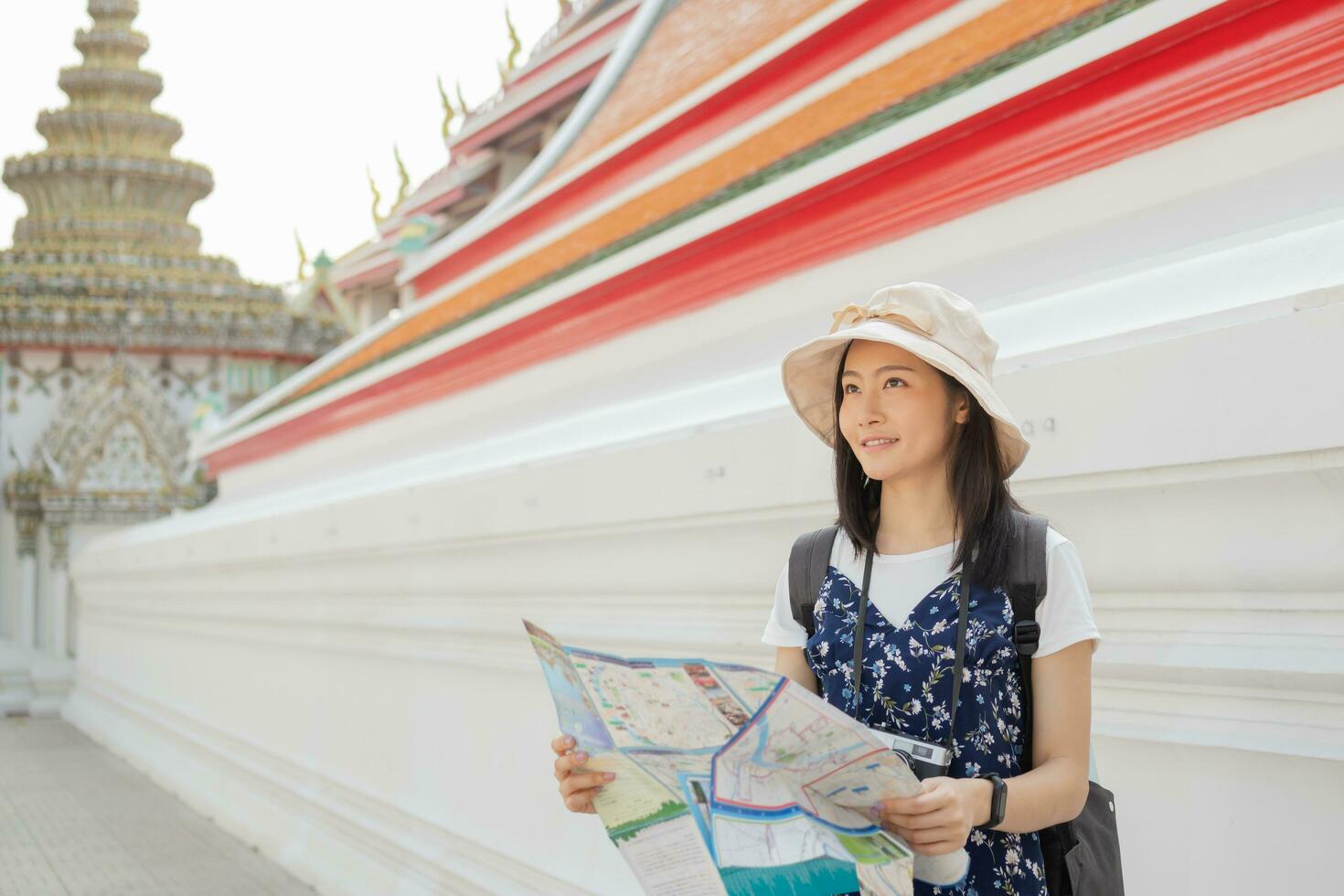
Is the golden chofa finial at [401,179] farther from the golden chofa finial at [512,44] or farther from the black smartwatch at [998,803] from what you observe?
the black smartwatch at [998,803]

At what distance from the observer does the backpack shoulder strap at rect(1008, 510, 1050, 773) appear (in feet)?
5.62

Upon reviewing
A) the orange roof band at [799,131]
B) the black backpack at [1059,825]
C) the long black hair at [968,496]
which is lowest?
the black backpack at [1059,825]

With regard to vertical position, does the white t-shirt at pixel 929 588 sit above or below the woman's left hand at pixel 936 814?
above

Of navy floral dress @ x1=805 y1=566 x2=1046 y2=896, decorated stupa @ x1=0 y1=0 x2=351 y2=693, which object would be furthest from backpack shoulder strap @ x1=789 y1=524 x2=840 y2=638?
decorated stupa @ x1=0 y1=0 x2=351 y2=693

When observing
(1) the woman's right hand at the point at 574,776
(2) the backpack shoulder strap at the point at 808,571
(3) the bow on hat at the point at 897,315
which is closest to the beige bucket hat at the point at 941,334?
(3) the bow on hat at the point at 897,315

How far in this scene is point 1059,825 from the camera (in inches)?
67.7

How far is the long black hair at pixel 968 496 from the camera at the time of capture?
174cm

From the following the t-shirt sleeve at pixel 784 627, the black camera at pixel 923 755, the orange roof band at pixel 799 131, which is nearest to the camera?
the black camera at pixel 923 755

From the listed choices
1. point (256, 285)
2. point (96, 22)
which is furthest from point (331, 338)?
point (96, 22)

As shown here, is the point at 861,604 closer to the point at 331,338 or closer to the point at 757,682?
the point at 757,682

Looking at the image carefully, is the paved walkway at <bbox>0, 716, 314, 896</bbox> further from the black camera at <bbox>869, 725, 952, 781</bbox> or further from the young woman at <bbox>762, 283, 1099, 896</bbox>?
the black camera at <bbox>869, 725, 952, 781</bbox>

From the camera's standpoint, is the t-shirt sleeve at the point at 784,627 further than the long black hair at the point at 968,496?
Yes

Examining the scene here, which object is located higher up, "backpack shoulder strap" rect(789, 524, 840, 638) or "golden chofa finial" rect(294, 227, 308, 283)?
"golden chofa finial" rect(294, 227, 308, 283)

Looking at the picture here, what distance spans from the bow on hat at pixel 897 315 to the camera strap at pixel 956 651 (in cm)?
29
